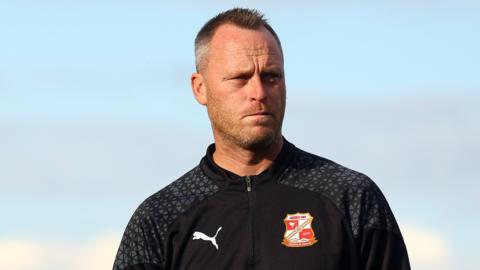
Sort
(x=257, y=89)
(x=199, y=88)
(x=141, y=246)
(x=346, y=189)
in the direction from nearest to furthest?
(x=257, y=89), (x=346, y=189), (x=141, y=246), (x=199, y=88)

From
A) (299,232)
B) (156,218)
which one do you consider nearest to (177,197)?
(156,218)

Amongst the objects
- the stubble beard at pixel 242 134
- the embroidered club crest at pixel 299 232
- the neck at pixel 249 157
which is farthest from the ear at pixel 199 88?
the embroidered club crest at pixel 299 232

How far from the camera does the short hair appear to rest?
10820mm

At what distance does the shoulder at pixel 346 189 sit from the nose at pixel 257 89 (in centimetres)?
94

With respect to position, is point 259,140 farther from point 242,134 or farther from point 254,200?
point 254,200

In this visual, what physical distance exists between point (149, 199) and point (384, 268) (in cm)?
244

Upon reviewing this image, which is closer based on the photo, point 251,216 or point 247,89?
point 247,89

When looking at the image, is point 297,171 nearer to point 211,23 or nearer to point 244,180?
point 244,180

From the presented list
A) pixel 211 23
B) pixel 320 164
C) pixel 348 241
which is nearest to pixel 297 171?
pixel 320 164

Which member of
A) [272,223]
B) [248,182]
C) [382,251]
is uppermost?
[248,182]

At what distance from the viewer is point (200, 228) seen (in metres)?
10.6

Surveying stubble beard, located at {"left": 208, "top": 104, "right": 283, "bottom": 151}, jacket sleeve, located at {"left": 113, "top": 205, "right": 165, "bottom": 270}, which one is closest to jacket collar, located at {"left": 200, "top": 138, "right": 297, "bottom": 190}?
stubble beard, located at {"left": 208, "top": 104, "right": 283, "bottom": 151}

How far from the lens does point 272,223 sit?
34.2 ft

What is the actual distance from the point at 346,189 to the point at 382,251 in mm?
662
